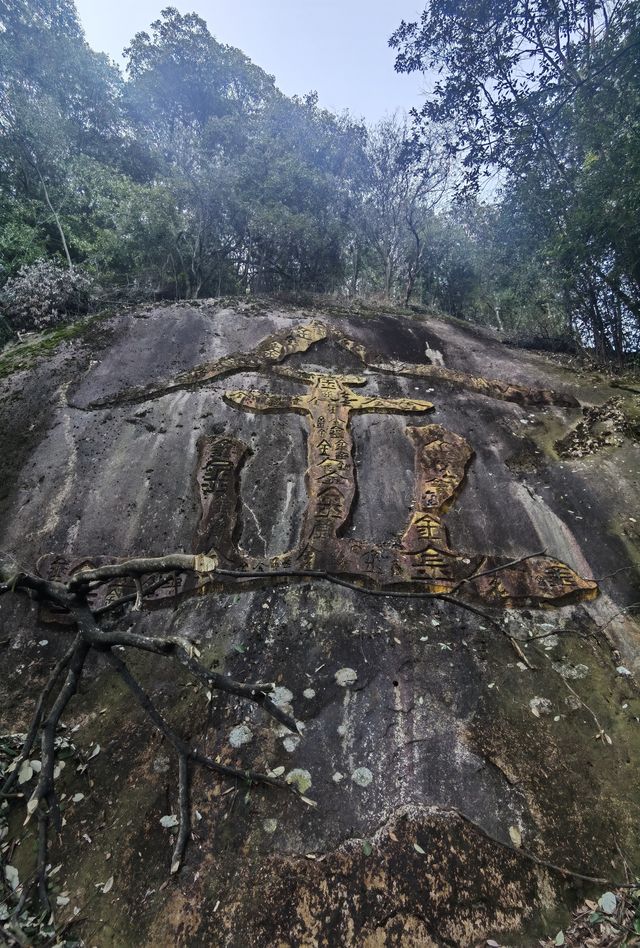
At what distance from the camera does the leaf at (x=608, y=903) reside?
8.30 feet

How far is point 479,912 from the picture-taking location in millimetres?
2557

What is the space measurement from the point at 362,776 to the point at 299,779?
16.2 inches

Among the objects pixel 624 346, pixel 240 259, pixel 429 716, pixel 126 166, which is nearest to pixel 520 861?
pixel 429 716

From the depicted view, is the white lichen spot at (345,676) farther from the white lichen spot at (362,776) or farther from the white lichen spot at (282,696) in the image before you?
the white lichen spot at (362,776)

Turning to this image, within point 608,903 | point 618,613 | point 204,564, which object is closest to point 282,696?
point 204,564

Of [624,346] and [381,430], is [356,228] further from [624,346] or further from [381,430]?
[381,430]

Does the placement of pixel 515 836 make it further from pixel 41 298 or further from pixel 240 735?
pixel 41 298

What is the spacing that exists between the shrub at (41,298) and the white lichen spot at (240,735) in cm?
741

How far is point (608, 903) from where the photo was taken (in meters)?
2.55

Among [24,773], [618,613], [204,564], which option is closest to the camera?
[204,564]

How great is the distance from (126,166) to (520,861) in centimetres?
1914

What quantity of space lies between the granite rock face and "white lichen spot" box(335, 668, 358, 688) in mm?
15

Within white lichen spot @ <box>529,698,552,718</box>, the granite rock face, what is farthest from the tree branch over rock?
white lichen spot @ <box>529,698,552,718</box>

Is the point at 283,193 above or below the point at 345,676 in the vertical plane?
above
